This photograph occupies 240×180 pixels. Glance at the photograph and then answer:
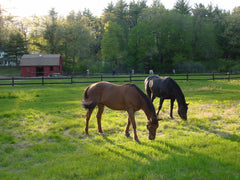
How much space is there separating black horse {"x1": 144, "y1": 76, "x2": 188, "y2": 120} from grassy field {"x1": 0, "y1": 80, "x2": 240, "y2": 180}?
21.0 inches

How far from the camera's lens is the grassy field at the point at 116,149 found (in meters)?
3.87

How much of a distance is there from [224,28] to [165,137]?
58.9 m

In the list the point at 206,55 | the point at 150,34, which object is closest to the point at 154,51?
the point at 150,34

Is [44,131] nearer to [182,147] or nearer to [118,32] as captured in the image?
[182,147]

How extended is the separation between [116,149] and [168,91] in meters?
4.32

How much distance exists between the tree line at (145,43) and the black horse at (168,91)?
124 feet

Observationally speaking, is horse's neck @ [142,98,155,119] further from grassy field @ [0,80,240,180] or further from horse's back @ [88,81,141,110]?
grassy field @ [0,80,240,180]

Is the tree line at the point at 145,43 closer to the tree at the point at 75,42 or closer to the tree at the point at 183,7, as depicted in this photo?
the tree at the point at 75,42

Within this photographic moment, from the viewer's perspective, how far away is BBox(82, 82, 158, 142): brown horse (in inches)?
225

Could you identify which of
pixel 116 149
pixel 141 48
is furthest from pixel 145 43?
pixel 116 149

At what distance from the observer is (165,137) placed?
5.91m

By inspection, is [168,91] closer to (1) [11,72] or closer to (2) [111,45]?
(2) [111,45]

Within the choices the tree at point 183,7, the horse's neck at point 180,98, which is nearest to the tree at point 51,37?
the tree at point 183,7

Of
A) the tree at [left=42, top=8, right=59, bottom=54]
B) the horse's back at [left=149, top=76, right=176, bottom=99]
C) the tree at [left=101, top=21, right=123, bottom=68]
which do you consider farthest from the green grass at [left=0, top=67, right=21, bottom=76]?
the horse's back at [left=149, top=76, right=176, bottom=99]
